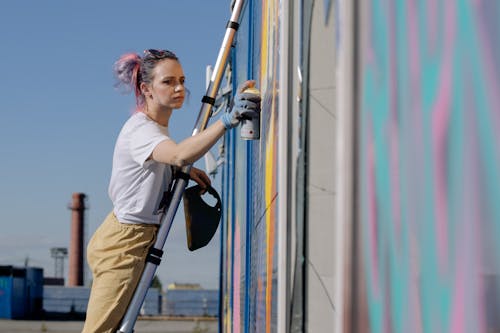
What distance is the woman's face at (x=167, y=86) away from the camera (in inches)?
169

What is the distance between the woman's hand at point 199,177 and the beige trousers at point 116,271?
1.58 ft

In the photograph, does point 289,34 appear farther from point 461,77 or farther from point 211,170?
point 211,170

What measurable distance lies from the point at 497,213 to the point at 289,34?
165 cm

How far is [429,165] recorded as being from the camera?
3.93ft

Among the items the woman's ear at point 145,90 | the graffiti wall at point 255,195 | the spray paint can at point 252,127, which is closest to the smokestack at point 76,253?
the graffiti wall at point 255,195

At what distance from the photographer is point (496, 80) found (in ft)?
3.24

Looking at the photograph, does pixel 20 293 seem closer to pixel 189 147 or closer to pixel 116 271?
pixel 116 271

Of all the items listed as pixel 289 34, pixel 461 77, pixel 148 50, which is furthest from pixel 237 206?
pixel 461 77

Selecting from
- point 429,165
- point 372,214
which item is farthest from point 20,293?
point 429,165

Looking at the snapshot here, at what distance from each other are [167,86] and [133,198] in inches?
21.3

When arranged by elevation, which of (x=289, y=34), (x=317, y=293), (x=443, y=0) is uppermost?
(x=289, y=34)

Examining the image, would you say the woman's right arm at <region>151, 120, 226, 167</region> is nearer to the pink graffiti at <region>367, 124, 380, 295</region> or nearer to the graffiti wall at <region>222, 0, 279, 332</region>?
the graffiti wall at <region>222, 0, 279, 332</region>

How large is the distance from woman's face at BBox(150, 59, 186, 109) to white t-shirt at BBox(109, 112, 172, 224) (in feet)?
0.41

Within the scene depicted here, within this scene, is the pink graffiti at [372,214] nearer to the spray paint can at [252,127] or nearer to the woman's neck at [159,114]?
the spray paint can at [252,127]
